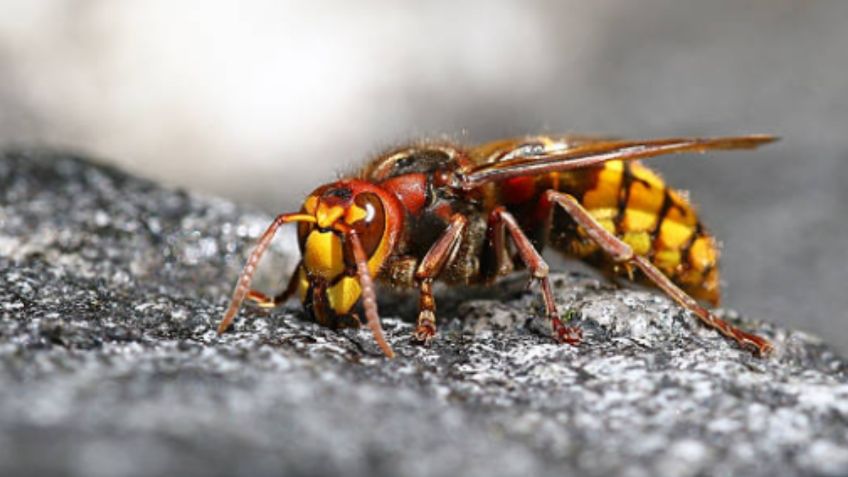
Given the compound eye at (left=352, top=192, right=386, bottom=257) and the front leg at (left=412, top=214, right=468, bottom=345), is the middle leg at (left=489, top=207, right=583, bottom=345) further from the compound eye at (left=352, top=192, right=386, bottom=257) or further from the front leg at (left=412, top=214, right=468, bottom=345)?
the compound eye at (left=352, top=192, right=386, bottom=257)

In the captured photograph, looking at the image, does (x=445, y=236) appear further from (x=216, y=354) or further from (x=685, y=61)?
(x=685, y=61)

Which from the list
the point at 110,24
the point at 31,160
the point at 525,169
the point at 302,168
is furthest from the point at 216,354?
the point at 110,24

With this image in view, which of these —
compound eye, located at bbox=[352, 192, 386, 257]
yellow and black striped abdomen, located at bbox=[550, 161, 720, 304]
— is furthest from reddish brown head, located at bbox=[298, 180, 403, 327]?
yellow and black striped abdomen, located at bbox=[550, 161, 720, 304]

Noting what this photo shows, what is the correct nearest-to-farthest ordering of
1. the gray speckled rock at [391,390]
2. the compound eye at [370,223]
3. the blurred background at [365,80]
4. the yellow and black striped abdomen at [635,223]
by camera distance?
1. the gray speckled rock at [391,390]
2. the compound eye at [370,223]
3. the yellow and black striped abdomen at [635,223]
4. the blurred background at [365,80]

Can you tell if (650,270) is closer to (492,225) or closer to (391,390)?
(492,225)

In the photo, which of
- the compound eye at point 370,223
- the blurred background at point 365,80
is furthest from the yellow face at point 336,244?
the blurred background at point 365,80

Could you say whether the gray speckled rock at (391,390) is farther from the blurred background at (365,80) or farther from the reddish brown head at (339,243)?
the blurred background at (365,80)
